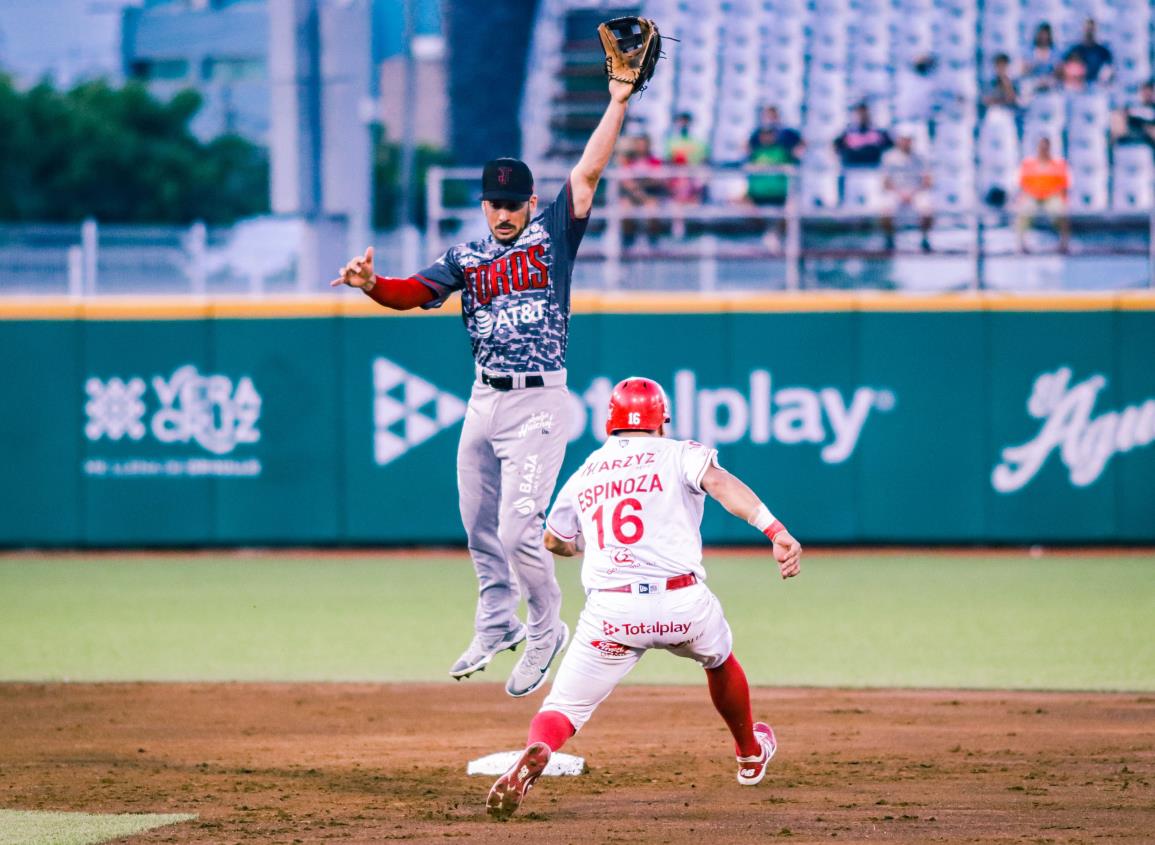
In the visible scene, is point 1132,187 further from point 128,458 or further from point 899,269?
point 128,458

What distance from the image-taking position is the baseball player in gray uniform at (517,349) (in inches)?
281

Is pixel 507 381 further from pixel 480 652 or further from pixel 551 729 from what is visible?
pixel 551 729

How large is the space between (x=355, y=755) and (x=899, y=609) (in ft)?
18.5

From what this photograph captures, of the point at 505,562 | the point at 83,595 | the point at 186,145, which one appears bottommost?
the point at 83,595

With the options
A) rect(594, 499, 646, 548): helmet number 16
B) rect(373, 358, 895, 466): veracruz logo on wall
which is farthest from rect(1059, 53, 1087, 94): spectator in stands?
rect(594, 499, 646, 548): helmet number 16

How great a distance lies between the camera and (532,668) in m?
7.45

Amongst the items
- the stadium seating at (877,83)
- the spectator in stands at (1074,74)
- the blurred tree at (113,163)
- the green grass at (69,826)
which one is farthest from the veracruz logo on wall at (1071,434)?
the blurred tree at (113,163)

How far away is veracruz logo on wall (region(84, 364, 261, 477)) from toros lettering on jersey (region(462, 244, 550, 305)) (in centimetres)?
898

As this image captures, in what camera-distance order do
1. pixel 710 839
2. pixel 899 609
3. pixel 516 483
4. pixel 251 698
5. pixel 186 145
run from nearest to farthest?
pixel 710 839, pixel 516 483, pixel 251 698, pixel 899 609, pixel 186 145

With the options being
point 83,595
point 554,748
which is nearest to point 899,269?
point 83,595

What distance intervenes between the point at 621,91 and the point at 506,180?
2.32ft

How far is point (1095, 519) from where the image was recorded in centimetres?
1538

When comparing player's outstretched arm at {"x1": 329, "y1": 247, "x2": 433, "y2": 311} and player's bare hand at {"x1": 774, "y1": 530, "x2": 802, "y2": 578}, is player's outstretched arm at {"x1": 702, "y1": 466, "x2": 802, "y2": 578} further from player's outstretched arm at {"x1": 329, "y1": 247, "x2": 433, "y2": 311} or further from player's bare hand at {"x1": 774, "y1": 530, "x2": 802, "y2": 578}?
player's outstretched arm at {"x1": 329, "y1": 247, "x2": 433, "y2": 311}

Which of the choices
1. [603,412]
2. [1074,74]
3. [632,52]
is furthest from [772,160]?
[632,52]
